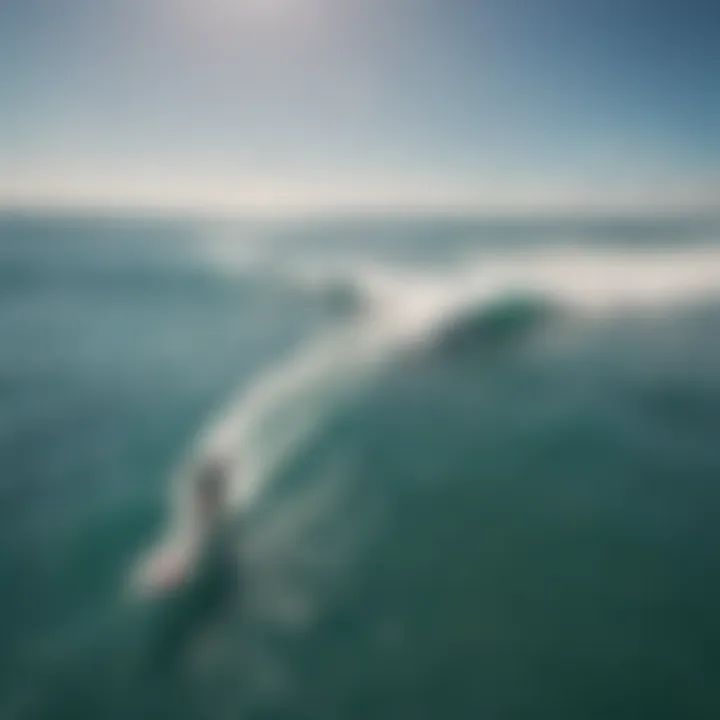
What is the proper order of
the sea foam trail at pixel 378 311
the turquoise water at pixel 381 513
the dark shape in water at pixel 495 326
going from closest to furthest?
the turquoise water at pixel 381 513, the sea foam trail at pixel 378 311, the dark shape in water at pixel 495 326

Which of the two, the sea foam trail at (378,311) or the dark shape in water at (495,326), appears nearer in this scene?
the sea foam trail at (378,311)

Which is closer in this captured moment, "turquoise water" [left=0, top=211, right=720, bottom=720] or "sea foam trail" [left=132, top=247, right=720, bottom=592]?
"turquoise water" [left=0, top=211, right=720, bottom=720]

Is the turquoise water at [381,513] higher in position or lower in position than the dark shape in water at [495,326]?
lower

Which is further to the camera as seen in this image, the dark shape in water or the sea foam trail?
the dark shape in water

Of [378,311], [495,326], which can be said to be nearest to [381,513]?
[495,326]

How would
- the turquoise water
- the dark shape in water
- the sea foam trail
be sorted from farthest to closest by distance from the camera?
the dark shape in water
the sea foam trail
the turquoise water

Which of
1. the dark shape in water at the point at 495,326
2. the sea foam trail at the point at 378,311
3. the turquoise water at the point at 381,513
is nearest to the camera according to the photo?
the turquoise water at the point at 381,513

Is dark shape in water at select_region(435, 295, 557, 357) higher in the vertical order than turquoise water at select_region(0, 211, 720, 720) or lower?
higher

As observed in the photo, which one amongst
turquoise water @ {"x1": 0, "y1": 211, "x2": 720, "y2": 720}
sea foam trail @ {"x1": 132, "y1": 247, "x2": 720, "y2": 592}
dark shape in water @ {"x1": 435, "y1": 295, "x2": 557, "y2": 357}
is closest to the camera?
turquoise water @ {"x1": 0, "y1": 211, "x2": 720, "y2": 720}
